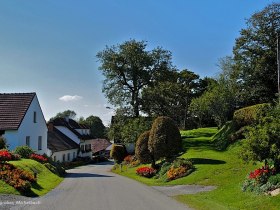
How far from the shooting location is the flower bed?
1883cm

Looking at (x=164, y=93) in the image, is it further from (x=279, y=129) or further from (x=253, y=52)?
(x=279, y=129)

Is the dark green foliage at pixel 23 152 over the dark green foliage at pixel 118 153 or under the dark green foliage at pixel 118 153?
over

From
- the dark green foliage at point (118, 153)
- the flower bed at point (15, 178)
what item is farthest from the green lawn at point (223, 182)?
the dark green foliage at point (118, 153)

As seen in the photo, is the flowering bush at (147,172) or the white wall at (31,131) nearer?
the flowering bush at (147,172)

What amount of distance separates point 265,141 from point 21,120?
2808cm

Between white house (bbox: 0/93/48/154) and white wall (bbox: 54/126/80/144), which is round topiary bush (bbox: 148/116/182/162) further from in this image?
white wall (bbox: 54/126/80/144)

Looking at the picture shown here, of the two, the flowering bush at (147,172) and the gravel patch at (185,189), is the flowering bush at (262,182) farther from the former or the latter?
the flowering bush at (147,172)

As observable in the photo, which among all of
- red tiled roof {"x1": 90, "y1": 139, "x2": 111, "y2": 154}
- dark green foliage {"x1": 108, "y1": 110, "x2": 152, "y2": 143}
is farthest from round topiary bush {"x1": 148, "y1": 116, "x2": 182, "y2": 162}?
red tiled roof {"x1": 90, "y1": 139, "x2": 111, "y2": 154}

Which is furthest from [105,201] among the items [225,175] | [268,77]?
Result: [268,77]

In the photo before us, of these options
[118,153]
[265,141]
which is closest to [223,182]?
[265,141]

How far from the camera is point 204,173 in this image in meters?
26.5

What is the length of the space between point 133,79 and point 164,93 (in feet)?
18.2

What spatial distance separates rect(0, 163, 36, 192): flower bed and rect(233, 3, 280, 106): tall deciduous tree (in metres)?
35.4

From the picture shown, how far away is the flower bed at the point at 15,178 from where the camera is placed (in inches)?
741
